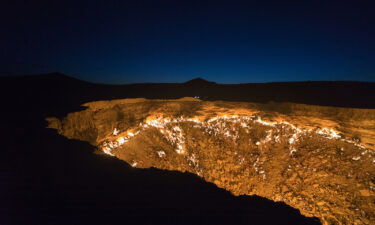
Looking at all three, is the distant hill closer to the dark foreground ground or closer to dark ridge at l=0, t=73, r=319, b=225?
the dark foreground ground

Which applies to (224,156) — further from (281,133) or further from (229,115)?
(281,133)

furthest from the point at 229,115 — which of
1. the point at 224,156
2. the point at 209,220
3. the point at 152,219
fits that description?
the point at 152,219

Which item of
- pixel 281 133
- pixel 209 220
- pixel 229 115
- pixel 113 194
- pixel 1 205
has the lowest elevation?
pixel 209 220

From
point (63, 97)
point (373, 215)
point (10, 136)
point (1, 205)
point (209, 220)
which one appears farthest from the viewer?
point (63, 97)

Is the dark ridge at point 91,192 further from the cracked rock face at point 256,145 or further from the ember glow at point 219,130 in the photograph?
the ember glow at point 219,130

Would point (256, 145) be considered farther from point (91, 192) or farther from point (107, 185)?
point (91, 192)

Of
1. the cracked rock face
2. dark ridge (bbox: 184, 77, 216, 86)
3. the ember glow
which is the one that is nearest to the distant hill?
dark ridge (bbox: 184, 77, 216, 86)

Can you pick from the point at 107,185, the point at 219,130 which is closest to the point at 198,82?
the point at 219,130

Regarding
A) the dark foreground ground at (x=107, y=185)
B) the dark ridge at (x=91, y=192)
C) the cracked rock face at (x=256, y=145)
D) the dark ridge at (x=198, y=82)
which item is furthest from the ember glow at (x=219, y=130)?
the dark ridge at (x=198, y=82)
